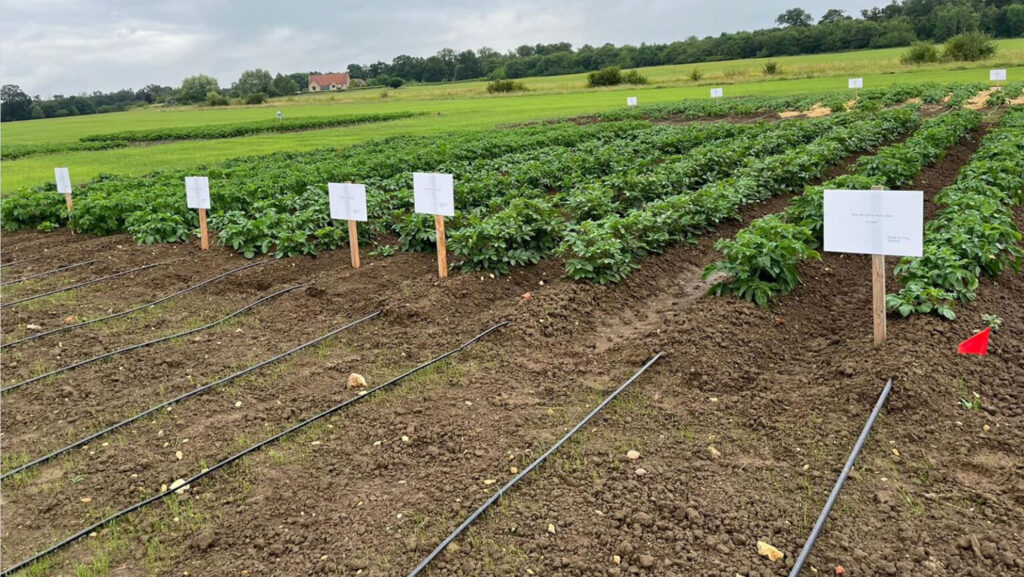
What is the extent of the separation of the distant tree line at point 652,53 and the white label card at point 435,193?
283 feet

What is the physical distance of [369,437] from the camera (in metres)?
5.43

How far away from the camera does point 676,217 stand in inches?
393

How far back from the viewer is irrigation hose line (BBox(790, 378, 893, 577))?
144 inches

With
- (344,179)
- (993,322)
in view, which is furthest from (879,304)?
(344,179)

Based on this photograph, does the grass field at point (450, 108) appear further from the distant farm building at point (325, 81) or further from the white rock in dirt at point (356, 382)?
the distant farm building at point (325, 81)

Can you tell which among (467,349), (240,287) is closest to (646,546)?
(467,349)

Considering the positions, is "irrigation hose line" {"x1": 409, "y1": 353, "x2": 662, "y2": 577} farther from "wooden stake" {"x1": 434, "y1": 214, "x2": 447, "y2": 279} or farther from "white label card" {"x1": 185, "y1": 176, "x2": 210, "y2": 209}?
"white label card" {"x1": 185, "y1": 176, "x2": 210, "y2": 209}

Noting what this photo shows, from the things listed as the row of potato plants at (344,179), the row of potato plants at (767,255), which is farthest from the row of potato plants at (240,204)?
the row of potato plants at (767,255)

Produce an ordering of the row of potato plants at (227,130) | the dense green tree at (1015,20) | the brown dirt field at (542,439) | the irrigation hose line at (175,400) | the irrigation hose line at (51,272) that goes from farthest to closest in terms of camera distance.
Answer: the dense green tree at (1015,20)
the row of potato plants at (227,130)
the irrigation hose line at (51,272)
the irrigation hose line at (175,400)
the brown dirt field at (542,439)

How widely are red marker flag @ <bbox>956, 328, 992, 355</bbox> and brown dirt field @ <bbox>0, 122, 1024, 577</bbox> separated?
9cm

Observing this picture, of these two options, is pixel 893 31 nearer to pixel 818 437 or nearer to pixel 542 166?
pixel 542 166

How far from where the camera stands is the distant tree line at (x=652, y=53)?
92688 mm

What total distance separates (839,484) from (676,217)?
6131 mm

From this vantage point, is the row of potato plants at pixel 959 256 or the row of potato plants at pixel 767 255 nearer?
the row of potato plants at pixel 959 256
